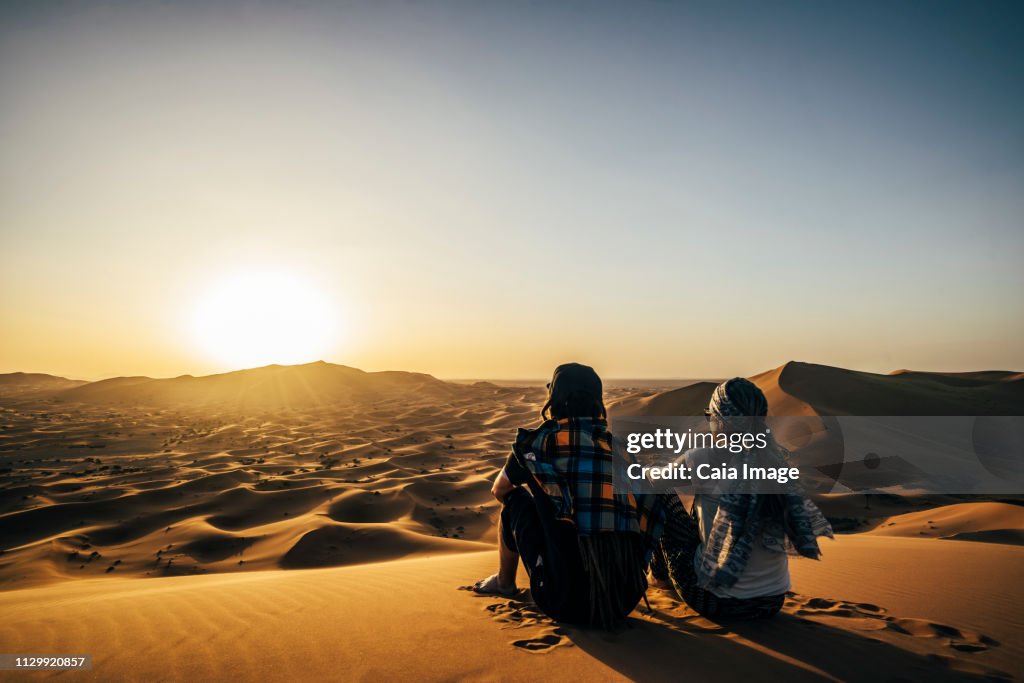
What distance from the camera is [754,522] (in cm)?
265

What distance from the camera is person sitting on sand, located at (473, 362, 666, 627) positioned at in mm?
2803

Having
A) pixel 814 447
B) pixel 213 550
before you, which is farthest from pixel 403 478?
pixel 814 447

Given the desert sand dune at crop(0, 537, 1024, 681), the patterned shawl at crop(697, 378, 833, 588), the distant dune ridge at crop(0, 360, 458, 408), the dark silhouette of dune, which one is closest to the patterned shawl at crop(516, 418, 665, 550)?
the patterned shawl at crop(697, 378, 833, 588)

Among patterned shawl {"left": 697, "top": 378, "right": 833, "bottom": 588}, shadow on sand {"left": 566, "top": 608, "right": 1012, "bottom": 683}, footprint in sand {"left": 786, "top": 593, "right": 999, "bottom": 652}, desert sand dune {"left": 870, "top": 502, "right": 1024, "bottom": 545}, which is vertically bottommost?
desert sand dune {"left": 870, "top": 502, "right": 1024, "bottom": 545}

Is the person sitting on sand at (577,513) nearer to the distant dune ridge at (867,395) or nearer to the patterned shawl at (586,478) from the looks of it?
the patterned shawl at (586,478)

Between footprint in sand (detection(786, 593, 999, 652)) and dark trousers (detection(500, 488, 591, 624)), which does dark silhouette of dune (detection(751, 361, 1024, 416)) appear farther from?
dark trousers (detection(500, 488, 591, 624))

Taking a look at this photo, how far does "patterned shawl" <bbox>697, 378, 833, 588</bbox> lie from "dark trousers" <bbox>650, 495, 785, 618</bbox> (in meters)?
0.24

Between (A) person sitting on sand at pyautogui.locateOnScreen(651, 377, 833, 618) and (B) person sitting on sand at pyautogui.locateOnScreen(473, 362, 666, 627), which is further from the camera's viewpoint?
(B) person sitting on sand at pyautogui.locateOnScreen(473, 362, 666, 627)

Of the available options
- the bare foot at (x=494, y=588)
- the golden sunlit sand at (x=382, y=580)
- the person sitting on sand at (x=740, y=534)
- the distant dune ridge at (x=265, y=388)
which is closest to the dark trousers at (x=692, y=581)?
the person sitting on sand at (x=740, y=534)

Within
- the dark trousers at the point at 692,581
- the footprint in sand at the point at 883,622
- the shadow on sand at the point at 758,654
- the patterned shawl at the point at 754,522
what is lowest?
the footprint in sand at the point at 883,622

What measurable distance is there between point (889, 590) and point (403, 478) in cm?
888

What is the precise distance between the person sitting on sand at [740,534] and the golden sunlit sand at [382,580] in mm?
208

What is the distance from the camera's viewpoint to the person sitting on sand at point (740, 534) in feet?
8.66

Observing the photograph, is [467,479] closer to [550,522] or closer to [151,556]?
[151,556]
